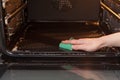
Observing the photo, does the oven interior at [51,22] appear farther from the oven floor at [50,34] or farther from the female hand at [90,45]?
the female hand at [90,45]

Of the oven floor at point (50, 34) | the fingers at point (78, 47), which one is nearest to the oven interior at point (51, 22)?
the oven floor at point (50, 34)

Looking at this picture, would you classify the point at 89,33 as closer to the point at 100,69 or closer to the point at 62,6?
the point at 62,6

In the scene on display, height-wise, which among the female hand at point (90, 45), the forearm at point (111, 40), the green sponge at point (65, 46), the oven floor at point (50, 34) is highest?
the forearm at point (111, 40)

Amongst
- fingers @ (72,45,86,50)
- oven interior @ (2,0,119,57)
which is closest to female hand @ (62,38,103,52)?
fingers @ (72,45,86,50)

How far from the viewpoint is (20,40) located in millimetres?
1295

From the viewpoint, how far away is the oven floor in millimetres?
1218

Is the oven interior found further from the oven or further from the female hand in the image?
the female hand

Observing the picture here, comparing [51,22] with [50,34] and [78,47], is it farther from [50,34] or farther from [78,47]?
[78,47]

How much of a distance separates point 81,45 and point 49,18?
589mm

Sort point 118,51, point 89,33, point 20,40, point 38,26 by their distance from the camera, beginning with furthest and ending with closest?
point 38,26 < point 89,33 < point 20,40 < point 118,51

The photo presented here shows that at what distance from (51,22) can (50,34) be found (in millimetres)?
229

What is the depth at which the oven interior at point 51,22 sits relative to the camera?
1.29 meters

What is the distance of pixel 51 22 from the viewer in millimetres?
1645

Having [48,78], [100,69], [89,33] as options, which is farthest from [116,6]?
[48,78]
